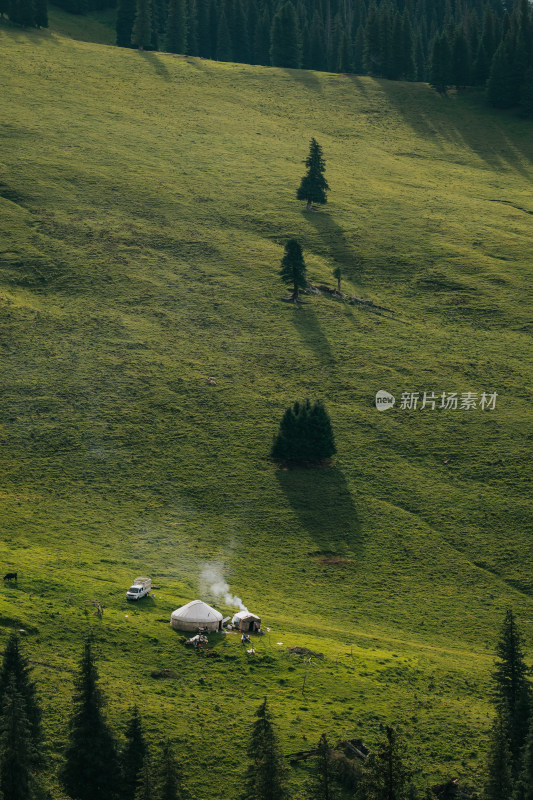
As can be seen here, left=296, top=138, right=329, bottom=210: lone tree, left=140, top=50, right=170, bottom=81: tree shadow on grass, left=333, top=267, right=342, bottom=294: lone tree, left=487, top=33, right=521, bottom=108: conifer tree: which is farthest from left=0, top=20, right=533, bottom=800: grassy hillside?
left=487, top=33, right=521, bottom=108: conifer tree

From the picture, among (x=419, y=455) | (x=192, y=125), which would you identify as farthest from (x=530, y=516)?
(x=192, y=125)

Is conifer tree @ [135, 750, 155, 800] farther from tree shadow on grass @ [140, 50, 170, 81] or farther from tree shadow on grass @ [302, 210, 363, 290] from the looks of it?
tree shadow on grass @ [140, 50, 170, 81]

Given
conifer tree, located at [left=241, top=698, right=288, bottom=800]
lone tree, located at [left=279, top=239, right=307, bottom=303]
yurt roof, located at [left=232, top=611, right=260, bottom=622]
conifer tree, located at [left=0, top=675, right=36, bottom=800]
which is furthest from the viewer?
lone tree, located at [left=279, top=239, right=307, bottom=303]

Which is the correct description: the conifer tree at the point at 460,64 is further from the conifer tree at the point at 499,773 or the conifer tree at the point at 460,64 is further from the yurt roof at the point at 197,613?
the conifer tree at the point at 499,773

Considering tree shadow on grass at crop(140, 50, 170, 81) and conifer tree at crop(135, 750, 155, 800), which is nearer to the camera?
conifer tree at crop(135, 750, 155, 800)

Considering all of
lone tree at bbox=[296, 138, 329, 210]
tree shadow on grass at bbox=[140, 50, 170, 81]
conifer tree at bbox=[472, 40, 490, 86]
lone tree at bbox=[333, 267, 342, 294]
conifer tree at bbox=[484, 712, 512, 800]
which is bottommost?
lone tree at bbox=[333, 267, 342, 294]

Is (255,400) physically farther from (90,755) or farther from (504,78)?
(504,78)

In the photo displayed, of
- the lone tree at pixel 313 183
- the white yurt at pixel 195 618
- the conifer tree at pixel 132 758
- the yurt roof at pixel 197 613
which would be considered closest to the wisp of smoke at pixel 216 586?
the yurt roof at pixel 197 613
